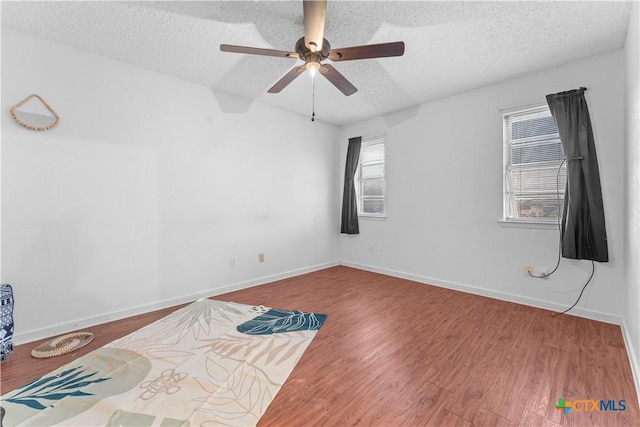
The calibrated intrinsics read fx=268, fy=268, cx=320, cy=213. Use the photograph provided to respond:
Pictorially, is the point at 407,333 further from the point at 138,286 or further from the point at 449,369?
the point at 138,286

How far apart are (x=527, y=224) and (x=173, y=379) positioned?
148 inches

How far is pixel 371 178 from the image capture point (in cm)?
482

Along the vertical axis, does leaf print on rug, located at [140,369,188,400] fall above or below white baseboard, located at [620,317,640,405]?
below

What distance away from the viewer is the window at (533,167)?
298 cm

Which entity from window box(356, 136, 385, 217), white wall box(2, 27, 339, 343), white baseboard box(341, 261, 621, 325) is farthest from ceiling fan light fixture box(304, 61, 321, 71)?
white baseboard box(341, 261, 621, 325)

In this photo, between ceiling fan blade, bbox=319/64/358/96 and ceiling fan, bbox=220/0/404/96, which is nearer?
ceiling fan, bbox=220/0/404/96

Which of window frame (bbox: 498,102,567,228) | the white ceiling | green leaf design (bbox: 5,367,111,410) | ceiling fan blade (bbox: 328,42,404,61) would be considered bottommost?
green leaf design (bbox: 5,367,111,410)

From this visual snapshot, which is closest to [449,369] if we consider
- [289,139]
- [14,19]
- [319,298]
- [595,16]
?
[319,298]

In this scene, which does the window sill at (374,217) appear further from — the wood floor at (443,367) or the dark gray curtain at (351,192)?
the wood floor at (443,367)

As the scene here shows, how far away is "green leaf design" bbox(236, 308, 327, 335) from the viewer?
8.25ft

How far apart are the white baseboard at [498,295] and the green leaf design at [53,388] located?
3.70 metres

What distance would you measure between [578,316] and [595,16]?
273cm

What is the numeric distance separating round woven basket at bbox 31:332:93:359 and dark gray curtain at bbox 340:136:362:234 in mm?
3720

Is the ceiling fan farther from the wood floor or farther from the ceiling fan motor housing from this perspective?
the wood floor
